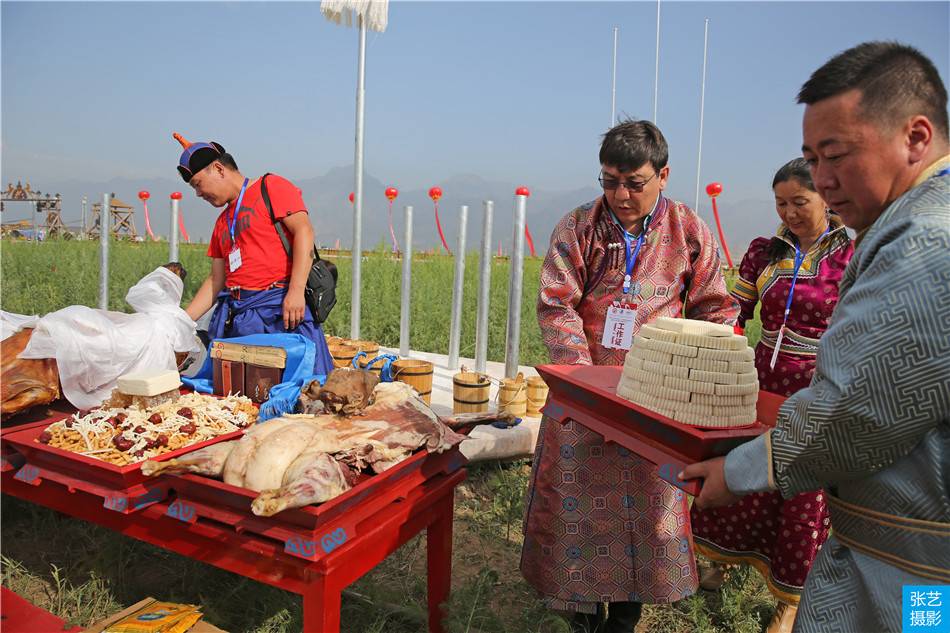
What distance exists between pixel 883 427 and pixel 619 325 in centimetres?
142

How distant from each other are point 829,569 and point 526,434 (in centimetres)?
296

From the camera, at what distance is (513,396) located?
443cm

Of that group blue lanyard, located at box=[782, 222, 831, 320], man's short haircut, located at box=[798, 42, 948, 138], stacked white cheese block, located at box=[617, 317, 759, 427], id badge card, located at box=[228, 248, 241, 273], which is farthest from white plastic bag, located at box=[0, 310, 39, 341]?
blue lanyard, located at box=[782, 222, 831, 320]

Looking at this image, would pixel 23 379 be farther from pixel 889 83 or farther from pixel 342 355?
pixel 889 83

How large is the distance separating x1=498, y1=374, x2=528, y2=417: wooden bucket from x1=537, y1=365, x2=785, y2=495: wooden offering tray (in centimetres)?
221

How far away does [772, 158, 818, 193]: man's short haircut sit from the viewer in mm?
2738

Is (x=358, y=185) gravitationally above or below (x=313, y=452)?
above

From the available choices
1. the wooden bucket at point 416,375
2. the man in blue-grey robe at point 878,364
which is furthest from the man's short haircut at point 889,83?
the wooden bucket at point 416,375

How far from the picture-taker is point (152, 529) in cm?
197

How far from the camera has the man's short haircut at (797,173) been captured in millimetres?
2738

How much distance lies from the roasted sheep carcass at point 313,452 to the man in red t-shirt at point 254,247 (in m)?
1.42

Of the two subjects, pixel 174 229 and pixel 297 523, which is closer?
pixel 297 523

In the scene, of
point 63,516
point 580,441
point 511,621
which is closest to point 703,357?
point 580,441

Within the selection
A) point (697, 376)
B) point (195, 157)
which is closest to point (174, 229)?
point (195, 157)
